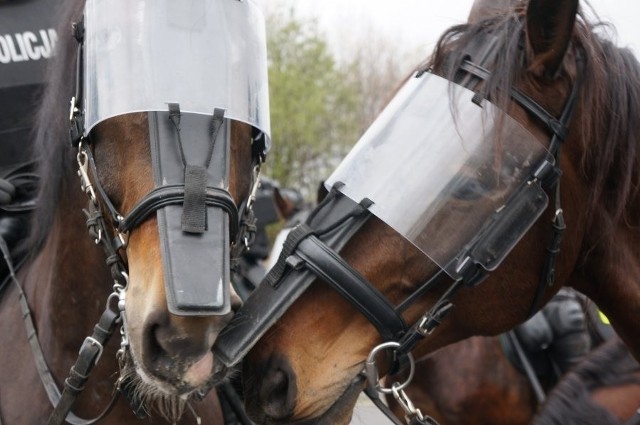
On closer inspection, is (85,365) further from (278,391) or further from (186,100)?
(186,100)

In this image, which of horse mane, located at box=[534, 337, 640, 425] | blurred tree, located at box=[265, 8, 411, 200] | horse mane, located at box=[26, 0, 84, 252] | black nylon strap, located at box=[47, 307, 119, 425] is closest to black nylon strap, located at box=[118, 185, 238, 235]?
black nylon strap, located at box=[47, 307, 119, 425]

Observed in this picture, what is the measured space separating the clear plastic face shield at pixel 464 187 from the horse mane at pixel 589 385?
0.58 meters

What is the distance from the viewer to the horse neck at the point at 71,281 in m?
2.47

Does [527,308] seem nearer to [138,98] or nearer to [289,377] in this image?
[289,377]

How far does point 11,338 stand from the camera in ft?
8.93

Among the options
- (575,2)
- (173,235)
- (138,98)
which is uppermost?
(575,2)

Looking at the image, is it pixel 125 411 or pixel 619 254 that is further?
pixel 125 411

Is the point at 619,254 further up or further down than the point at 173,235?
further up

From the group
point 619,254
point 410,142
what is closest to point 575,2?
point 410,142

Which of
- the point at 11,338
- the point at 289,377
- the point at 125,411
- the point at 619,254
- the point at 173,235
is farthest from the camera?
the point at 11,338

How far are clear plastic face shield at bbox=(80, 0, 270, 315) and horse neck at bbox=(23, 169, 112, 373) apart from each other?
0.35 meters

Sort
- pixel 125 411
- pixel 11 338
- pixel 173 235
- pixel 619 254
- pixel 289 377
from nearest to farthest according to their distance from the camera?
pixel 173 235 < pixel 289 377 < pixel 619 254 < pixel 125 411 < pixel 11 338

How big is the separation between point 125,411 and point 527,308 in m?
1.26

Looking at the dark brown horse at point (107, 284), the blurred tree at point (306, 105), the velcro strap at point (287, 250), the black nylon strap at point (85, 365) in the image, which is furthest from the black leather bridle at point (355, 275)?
the blurred tree at point (306, 105)
